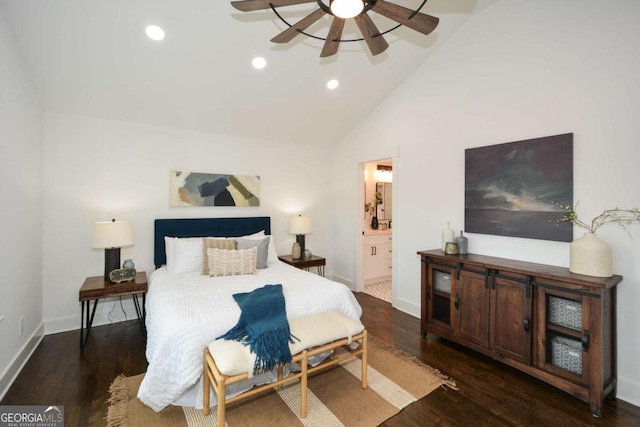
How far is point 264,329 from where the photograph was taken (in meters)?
2.05

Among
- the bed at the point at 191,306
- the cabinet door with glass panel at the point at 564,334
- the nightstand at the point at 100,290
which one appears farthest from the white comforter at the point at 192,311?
the cabinet door with glass panel at the point at 564,334

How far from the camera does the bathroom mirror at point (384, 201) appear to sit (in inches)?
229

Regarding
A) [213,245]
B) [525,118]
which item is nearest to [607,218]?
[525,118]

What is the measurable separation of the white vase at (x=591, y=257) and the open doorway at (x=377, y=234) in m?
2.53

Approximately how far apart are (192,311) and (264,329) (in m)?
0.58

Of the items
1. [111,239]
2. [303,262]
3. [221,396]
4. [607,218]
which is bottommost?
[221,396]

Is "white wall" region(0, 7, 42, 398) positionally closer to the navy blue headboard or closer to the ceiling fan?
the navy blue headboard

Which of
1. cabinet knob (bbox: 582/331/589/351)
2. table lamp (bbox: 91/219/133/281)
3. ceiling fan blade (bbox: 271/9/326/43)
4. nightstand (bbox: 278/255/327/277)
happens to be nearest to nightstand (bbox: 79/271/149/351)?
table lamp (bbox: 91/219/133/281)

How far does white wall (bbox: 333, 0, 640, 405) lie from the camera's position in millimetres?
2273

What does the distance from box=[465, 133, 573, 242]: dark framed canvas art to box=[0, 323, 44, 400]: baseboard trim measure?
4272mm

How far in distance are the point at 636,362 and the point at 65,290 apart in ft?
17.5

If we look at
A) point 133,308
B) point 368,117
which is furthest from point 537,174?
point 133,308

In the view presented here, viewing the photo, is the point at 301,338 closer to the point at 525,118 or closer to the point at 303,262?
the point at 303,262

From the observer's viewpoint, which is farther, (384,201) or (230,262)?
(384,201)
